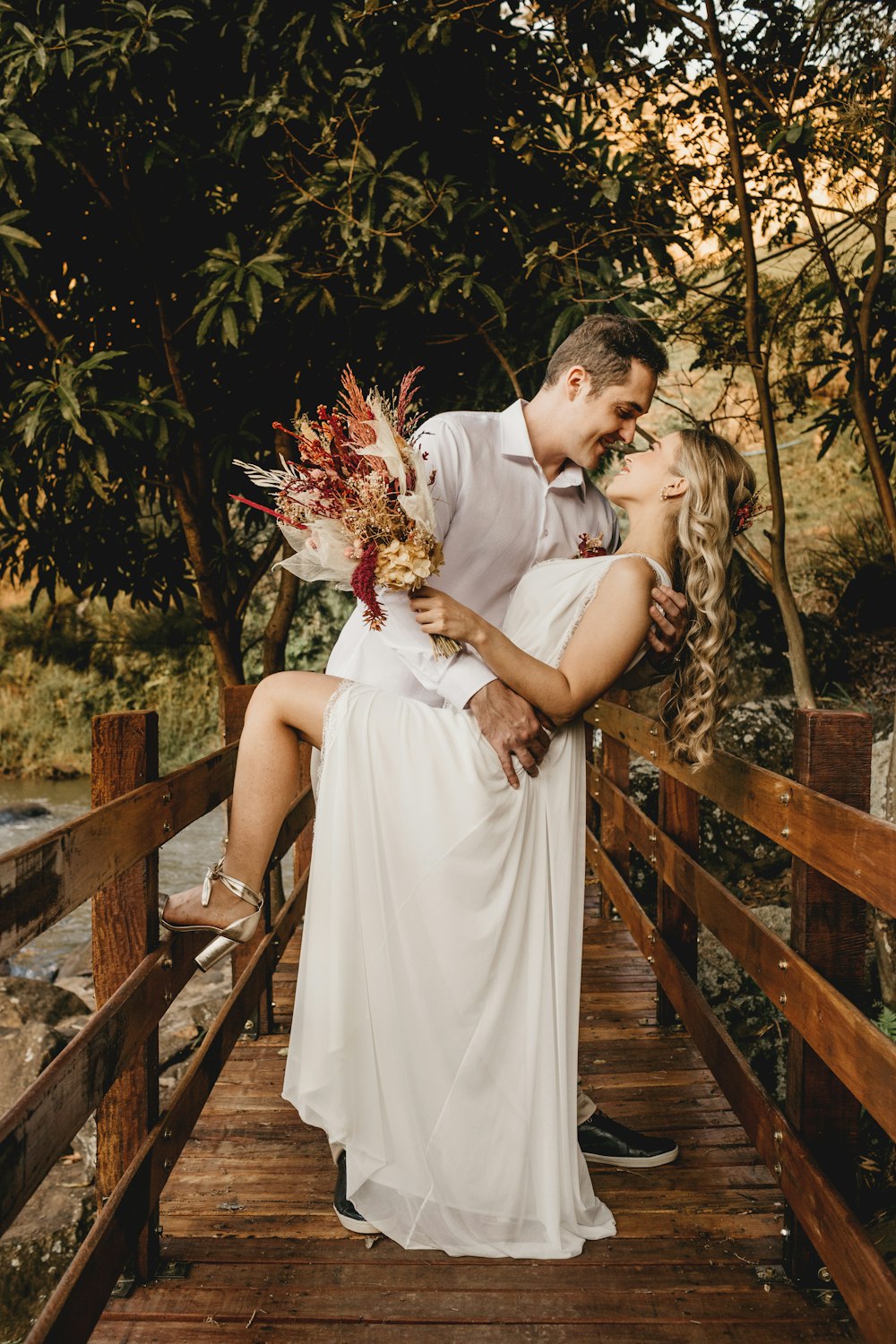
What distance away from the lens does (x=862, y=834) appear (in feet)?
5.57

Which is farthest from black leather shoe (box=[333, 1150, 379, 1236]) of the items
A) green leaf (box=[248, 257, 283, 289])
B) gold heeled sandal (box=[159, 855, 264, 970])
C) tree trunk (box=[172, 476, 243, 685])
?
tree trunk (box=[172, 476, 243, 685])

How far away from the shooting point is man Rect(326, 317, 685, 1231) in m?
2.64

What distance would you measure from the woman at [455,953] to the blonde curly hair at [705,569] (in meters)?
0.14

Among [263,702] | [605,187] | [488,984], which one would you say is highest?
[605,187]

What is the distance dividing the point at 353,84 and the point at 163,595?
3567 mm

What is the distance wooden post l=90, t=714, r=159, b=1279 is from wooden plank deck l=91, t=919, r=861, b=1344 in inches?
7.8

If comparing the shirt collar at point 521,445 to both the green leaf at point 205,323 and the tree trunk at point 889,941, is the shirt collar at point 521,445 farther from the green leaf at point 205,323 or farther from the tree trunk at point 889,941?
the green leaf at point 205,323

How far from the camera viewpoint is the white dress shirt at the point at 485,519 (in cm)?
268

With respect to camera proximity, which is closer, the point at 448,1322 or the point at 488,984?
the point at 448,1322

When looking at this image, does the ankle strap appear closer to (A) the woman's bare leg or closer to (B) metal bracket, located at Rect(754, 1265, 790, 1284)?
(A) the woman's bare leg

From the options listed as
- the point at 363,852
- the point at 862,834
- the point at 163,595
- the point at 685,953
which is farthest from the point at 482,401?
the point at 862,834

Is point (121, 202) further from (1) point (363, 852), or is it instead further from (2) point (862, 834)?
(2) point (862, 834)

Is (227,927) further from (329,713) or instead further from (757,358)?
(757,358)

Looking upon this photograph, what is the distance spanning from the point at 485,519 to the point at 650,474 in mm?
469
